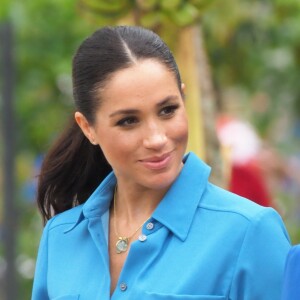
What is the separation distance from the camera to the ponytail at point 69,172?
4.06m

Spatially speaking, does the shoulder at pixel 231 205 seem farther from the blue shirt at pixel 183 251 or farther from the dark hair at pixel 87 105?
the dark hair at pixel 87 105

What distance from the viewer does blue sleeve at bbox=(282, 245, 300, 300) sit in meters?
2.99

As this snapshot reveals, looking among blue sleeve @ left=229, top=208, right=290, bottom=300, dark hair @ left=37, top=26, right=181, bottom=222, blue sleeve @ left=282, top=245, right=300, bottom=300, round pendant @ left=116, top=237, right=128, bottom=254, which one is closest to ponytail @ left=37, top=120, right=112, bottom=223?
dark hair @ left=37, top=26, right=181, bottom=222

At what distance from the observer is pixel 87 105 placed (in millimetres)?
3592

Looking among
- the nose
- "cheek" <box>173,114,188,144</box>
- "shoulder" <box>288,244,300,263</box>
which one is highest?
"cheek" <box>173,114,188,144</box>

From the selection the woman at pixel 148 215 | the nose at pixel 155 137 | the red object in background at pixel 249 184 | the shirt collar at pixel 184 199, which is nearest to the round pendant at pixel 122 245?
the woman at pixel 148 215

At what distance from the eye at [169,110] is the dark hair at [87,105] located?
14 cm

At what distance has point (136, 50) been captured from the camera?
137 inches

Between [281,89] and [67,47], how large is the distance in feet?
5.84

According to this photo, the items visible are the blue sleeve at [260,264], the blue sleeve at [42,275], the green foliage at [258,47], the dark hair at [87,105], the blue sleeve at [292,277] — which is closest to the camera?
the blue sleeve at [292,277]

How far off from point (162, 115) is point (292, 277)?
66 cm

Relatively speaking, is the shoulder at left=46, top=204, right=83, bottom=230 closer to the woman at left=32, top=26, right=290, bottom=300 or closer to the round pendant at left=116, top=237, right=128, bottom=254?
the woman at left=32, top=26, right=290, bottom=300

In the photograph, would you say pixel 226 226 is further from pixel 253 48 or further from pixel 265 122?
pixel 265 122

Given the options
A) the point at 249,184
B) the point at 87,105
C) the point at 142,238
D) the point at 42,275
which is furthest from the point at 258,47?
the point at 142,238
